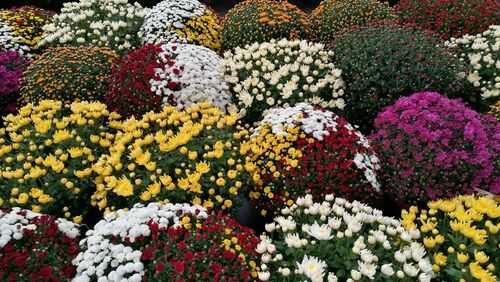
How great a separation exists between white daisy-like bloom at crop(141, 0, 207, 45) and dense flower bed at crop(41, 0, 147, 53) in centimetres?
20

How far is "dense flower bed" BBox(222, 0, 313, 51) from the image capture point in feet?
17.4

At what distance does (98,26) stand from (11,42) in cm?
126

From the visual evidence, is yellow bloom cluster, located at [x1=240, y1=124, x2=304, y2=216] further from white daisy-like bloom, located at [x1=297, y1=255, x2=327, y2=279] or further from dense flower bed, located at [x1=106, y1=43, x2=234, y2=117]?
white daisy-like bloom, located at [x1=297, y1=255, x2=327, y2=279]

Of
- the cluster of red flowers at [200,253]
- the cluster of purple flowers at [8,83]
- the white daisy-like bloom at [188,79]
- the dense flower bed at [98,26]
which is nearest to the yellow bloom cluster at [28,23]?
the dense flower bed at [98,26]

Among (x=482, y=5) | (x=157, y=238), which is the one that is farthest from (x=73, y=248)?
(x=482, y=5)

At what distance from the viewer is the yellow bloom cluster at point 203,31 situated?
5441mm

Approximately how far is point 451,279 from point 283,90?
85.4 inches

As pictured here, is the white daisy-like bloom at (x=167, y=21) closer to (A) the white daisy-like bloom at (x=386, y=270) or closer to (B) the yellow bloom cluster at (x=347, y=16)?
(B) the yellow bloom cluster at (x=347, y=16)

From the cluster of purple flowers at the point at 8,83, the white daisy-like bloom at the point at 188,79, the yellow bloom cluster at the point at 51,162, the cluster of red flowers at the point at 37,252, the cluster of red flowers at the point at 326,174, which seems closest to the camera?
the cluster of red flowers at the point at 37,252

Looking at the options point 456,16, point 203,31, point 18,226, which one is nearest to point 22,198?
point 18,226

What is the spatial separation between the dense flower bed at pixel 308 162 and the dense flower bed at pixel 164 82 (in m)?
0.81

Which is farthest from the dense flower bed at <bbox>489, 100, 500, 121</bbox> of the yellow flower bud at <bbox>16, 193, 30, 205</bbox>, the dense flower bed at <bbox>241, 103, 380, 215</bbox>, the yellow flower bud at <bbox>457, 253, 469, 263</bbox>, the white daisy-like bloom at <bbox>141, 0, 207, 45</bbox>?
the yellow flower bud at <bbox>16, 193, 30, 205</bbox>

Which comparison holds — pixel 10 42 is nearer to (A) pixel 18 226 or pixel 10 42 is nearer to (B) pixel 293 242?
(A) pixel 18 226

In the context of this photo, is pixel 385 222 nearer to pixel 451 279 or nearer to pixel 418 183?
pixel 451 279
